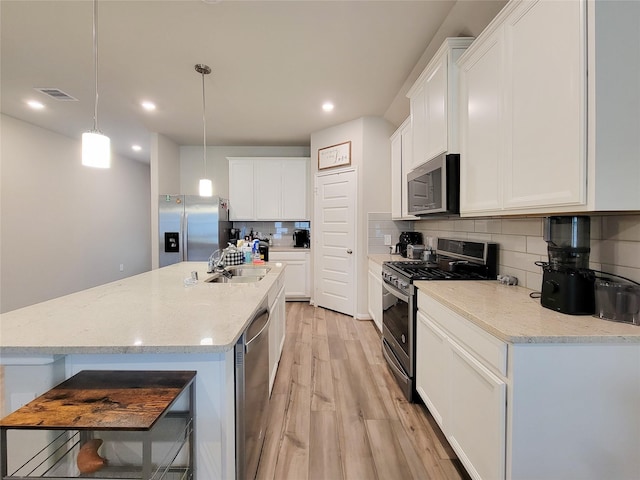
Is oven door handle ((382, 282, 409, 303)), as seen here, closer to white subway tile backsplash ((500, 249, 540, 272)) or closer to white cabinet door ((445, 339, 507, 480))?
white cabinet door ((445, 339, 507, 480))

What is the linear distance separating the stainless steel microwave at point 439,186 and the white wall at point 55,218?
16.8 ft

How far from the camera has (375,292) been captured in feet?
10.8

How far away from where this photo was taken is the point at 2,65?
100 inches

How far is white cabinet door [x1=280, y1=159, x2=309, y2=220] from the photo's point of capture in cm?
479

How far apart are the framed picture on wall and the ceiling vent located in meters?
3.06

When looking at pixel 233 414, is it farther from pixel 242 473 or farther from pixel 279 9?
pixel 279 9

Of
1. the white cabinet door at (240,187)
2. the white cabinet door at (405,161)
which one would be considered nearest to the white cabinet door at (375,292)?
the white cabinet door at (405,161)

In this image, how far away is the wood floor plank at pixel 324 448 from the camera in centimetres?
146

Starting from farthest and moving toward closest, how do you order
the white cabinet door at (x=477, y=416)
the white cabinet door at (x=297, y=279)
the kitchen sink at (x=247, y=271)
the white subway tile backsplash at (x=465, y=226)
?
the white cabinet door at (x=297, y=279), the kitchen sink at (x=247, y=271), the white subway tile backsplash at (x=465, y=226), the white cabinet door at (x=477, y=416)

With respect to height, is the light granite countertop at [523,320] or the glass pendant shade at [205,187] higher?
the glass pendant shade at [205,187]

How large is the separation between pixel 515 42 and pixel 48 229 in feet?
19.4

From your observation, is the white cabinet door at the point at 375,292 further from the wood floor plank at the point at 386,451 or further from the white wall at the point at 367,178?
the wood floor plank at the point at 386,451

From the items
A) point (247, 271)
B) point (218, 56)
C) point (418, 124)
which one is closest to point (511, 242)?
point (418, 124)

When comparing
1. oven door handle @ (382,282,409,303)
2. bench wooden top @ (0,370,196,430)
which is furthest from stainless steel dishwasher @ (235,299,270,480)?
oven door handle @ (382,282,409,303)
